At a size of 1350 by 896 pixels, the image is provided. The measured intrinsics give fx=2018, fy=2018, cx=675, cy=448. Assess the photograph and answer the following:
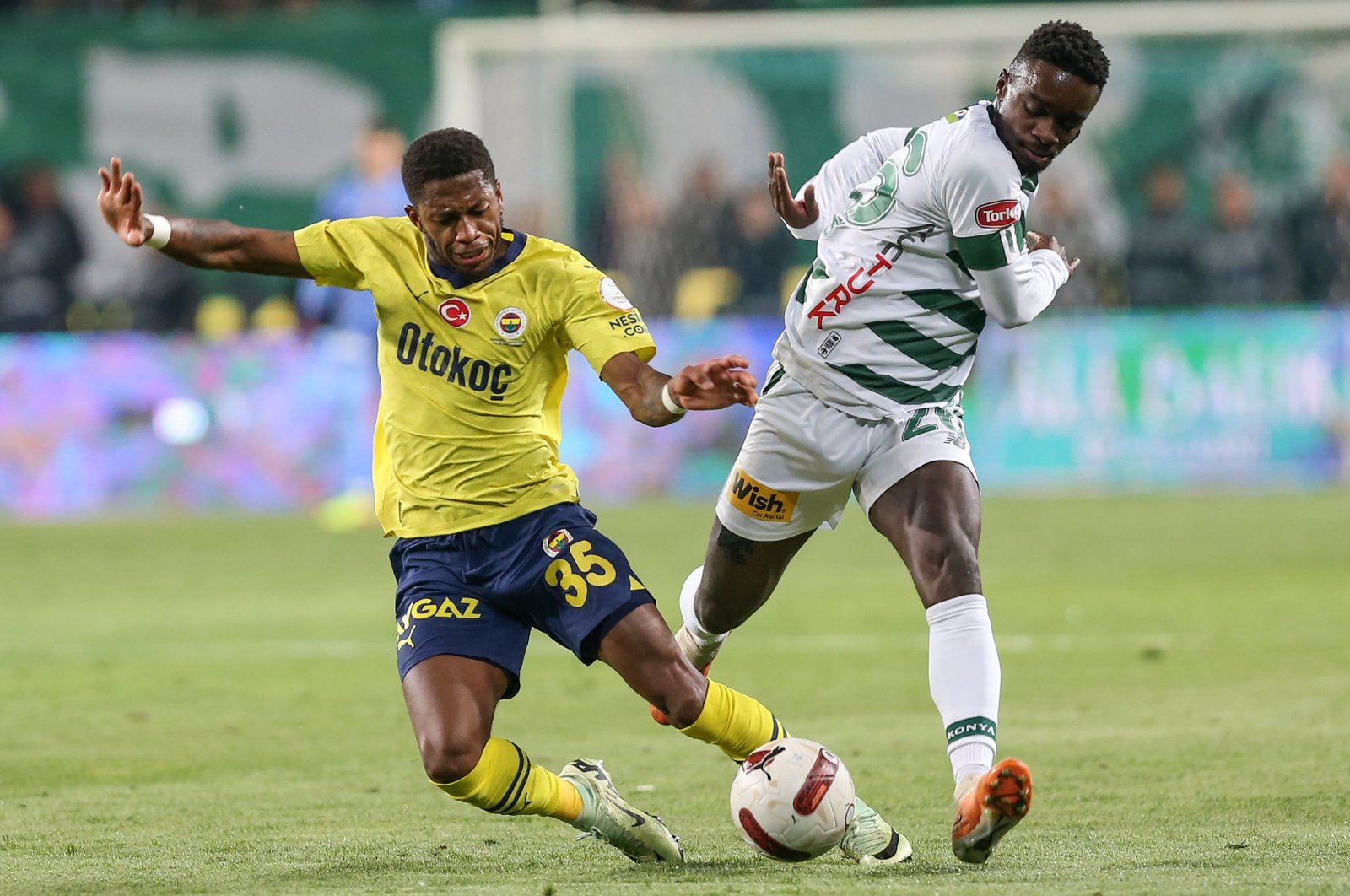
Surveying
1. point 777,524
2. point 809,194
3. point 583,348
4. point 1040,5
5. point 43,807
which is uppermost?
point 1040,5

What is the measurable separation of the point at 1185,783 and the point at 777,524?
1.52 m

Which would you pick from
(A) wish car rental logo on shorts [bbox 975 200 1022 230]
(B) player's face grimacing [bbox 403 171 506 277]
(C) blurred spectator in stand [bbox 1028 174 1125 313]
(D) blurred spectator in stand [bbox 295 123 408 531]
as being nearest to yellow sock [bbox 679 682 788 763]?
(B) player's face grimacing [bbox 403 171 506 277]

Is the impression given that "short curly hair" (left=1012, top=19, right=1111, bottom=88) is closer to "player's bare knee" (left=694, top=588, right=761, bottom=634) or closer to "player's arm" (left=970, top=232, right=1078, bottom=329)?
"player's arm" (left=970, top=232, right=1078, bottom=329)

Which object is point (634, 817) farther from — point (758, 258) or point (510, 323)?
point (758, 258)

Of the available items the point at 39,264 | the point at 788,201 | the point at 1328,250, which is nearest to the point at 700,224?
the point at 1328,250

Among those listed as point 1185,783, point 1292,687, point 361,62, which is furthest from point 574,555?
point 361,62

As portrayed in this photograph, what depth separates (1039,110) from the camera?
542cm

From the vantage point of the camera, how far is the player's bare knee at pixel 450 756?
5.12 m

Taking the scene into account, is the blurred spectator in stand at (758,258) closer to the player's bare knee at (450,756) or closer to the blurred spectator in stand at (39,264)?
the blurred spectator in stand at (39,264)

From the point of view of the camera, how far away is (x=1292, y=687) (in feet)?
26.9

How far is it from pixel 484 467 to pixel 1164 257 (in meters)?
13.4

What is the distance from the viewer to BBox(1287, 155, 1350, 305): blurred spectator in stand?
17734 mm

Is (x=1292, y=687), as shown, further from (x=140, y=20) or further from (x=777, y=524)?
(x=140, y=20)

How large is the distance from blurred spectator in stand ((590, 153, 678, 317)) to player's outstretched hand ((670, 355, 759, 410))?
42.7 feet
